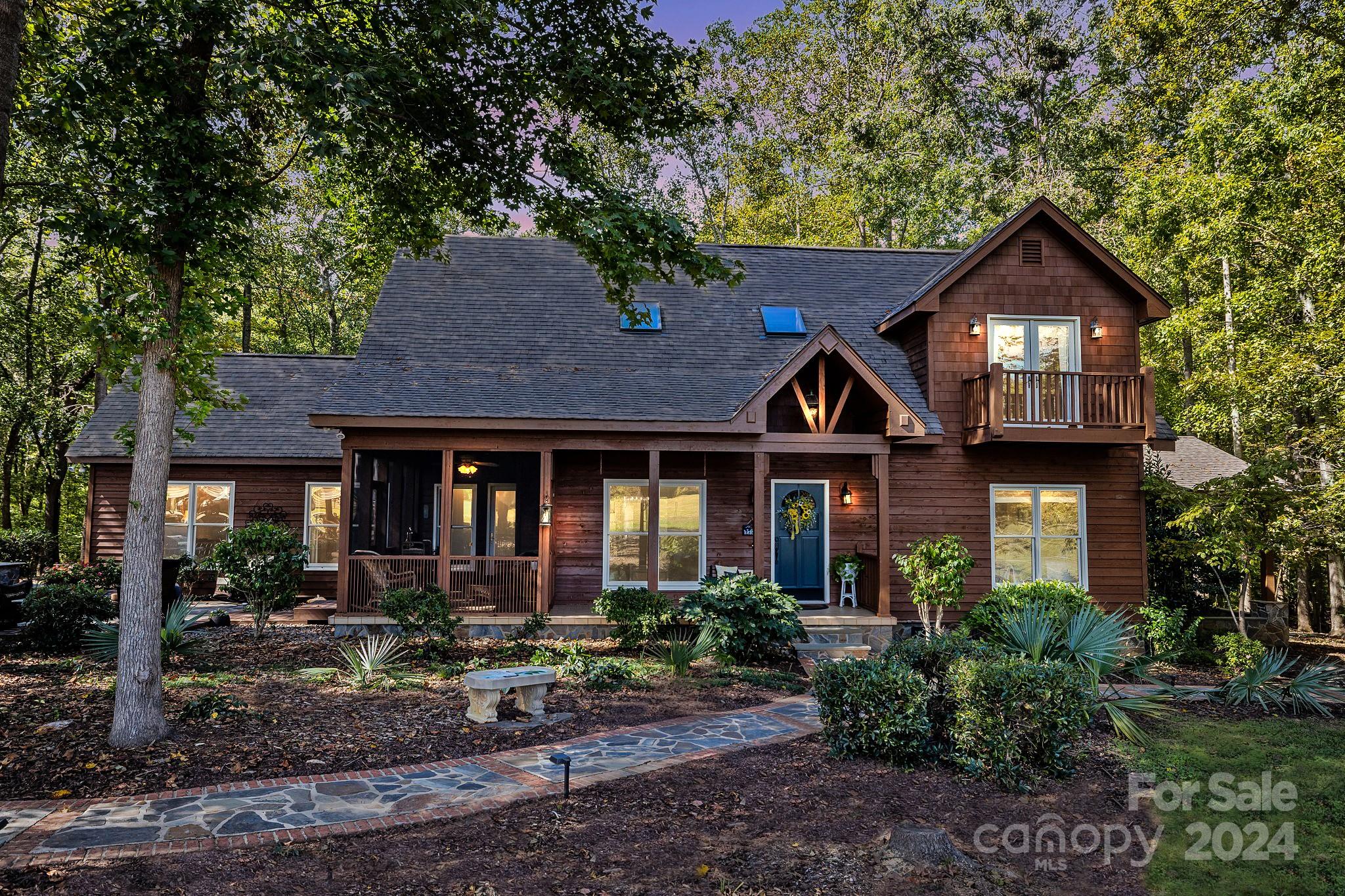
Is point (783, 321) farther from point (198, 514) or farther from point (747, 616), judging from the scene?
point (198, 514)

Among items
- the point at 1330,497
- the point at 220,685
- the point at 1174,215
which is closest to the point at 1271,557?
the point at 1330,497

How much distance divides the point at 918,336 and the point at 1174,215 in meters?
7.29

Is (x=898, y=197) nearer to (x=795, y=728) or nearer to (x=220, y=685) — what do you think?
(x=795, y=728)

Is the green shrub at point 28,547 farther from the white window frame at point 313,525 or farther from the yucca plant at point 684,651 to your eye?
the yucca plant at point 684,651

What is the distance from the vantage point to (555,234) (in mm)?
8328

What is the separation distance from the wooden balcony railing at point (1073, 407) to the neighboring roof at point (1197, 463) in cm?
777

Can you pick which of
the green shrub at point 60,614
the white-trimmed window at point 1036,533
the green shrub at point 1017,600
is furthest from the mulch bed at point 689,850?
the white-trimmed window at point 1036,533

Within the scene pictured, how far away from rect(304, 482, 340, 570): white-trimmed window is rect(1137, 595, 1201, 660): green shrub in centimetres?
1423

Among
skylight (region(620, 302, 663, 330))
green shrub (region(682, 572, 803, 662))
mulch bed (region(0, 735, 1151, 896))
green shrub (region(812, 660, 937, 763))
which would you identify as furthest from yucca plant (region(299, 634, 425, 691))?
skylight (region(620, 302, 663, 330))

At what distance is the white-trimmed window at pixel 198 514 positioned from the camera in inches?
597

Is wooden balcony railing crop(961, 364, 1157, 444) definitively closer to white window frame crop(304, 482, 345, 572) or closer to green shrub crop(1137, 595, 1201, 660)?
green shrub crop(1137, 595, 1201, 660)

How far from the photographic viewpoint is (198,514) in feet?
49.9

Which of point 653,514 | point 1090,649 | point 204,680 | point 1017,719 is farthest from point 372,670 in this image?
point 1090,649

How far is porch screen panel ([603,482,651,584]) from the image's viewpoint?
13445 mm
